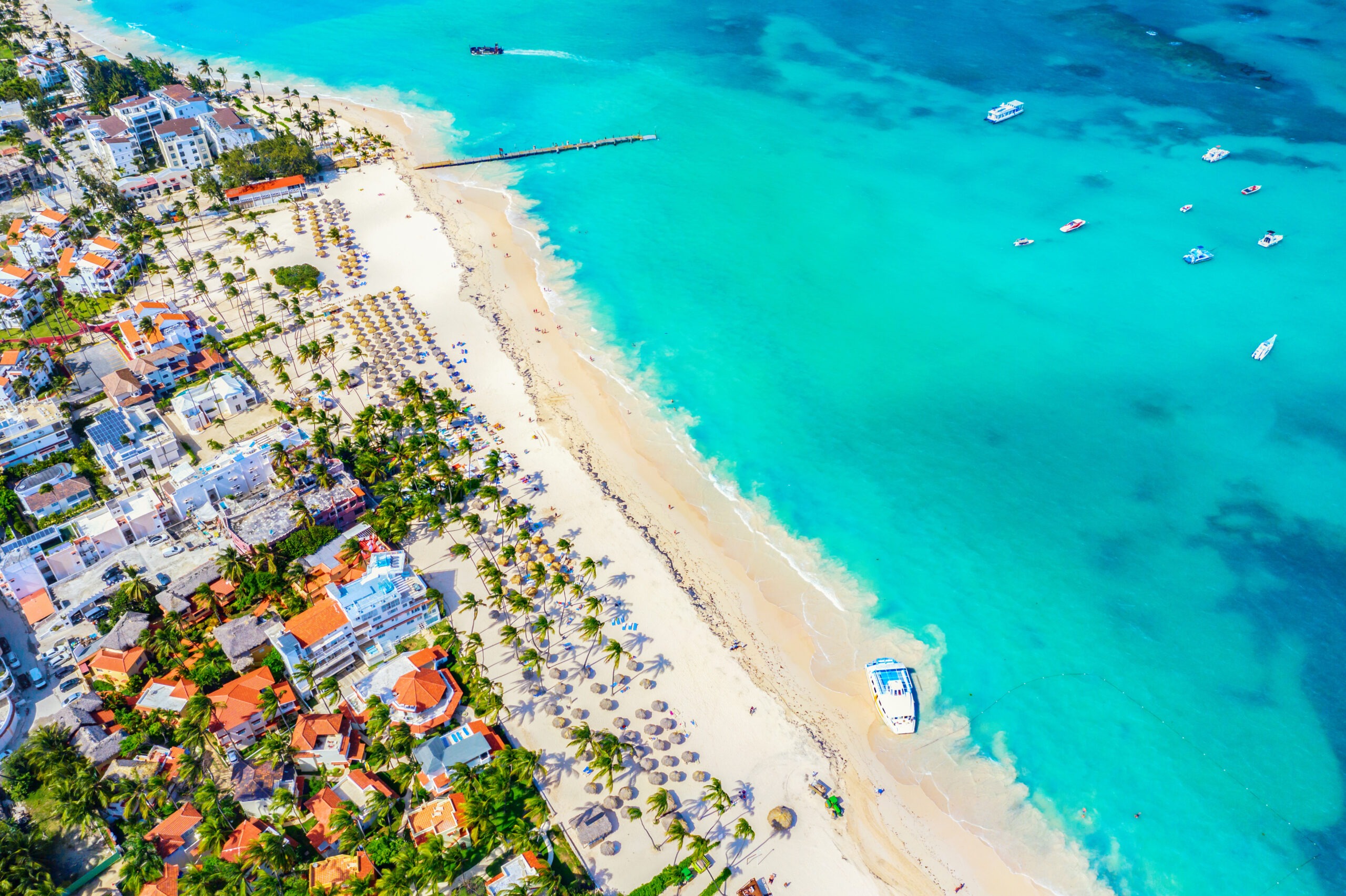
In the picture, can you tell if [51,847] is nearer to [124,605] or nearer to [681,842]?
[124,605]

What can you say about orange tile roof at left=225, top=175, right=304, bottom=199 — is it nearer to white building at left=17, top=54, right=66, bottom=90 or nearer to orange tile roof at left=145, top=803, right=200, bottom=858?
white building at left=17, top=54, right=66, bottom=90

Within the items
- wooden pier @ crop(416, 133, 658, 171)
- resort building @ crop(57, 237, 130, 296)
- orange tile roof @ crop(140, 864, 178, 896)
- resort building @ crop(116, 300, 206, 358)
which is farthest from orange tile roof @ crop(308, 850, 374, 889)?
wooden pier @ crop(416, 133, 658, 171)

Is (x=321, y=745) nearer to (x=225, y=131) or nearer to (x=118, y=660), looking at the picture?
(x=118, y=660)

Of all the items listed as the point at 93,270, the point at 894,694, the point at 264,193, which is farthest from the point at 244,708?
→ the point at 264,193

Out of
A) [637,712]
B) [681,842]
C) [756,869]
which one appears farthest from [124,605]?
[756,869]

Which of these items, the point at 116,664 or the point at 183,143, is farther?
the point at 183,143

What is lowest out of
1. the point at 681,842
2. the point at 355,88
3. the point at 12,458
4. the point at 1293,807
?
the point at 1293,807

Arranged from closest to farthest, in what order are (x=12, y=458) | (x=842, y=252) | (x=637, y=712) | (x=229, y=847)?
(x=229, y=847)
(x=637, y=712)
(x=12, y=458)
(x=842, y=252)

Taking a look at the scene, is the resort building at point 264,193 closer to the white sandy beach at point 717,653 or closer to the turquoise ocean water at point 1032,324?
the turquoise ocean water at point 1032,324
